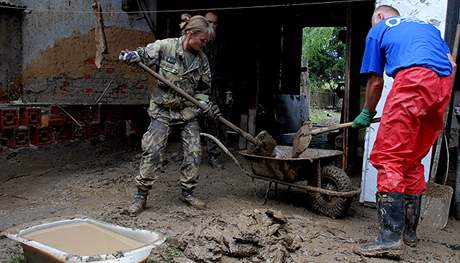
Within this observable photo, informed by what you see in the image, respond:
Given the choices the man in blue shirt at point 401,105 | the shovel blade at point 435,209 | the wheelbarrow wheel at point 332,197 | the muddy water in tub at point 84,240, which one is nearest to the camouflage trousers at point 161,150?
the wheelbarrow wheel at point 332,197

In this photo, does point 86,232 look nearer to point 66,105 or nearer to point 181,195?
point 181,195

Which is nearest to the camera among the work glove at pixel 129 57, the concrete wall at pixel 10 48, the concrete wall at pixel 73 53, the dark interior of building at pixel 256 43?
the work glove at pixel 129 57

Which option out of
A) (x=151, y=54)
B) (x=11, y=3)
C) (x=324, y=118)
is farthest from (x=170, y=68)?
(x=324, y=118)

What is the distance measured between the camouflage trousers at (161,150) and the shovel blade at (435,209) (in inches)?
83.8

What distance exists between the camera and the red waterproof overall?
336 cm

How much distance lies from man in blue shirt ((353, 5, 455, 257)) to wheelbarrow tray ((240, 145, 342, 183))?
1.07 meters

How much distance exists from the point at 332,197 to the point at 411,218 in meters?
0.94

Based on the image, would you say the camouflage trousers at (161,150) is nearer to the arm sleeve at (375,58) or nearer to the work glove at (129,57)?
the work glove at (129,57)

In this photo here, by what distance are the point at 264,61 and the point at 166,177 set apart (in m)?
3.61

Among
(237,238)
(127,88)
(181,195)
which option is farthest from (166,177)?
(237,238)

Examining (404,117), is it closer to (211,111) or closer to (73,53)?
(211,111)

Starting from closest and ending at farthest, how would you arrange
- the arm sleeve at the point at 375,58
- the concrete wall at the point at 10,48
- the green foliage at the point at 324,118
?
the arm sleeve at the point at 375,58 → the concrete wall at the point at 10,48 → the green foliage at the point at 324,118

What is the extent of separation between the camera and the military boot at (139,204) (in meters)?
4.42

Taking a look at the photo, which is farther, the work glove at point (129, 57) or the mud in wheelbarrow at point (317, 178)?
the mud in wheelbarrow at point (317, 178)
